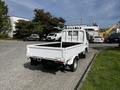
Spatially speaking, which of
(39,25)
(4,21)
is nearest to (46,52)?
(39,25)

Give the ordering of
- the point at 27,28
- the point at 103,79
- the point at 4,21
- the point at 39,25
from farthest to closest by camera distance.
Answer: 1. the point at 4,21
2. the point at 27,28
3. the point at 39,25
4. the point at 103,79

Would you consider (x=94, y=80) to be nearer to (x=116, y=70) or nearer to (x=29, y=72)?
(x=116, y=70)

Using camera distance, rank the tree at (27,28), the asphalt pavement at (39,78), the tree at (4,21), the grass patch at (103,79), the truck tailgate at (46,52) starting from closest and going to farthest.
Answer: the grass patch at (103,79)
the asphalt pavement at (39,78)
the truck tailgate at (46,52)
the tree at (27,28)
the tree at (4,21)

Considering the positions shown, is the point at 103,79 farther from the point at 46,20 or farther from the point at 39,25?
the point at 46,20

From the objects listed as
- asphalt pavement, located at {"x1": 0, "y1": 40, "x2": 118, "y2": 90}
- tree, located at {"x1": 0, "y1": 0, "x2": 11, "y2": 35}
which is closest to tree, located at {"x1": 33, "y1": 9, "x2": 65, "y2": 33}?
tree, located at {"x1": 0, "y1": 0, "x2": 11, "y2": 35}

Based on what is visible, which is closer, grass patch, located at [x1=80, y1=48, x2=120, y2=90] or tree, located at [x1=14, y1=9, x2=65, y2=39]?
grass patch, located at [x1=80, y1=48, x2=120, y2=90]

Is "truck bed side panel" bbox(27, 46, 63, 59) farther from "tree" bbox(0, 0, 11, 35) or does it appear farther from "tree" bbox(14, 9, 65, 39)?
"tree" bbox(0, 0, 11, 35)

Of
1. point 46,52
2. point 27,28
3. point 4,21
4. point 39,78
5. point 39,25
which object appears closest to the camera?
point 39,78

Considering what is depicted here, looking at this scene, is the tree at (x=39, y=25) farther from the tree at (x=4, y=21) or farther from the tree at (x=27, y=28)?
the tree at (x=4, y=21)

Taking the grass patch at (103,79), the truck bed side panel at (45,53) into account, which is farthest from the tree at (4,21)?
the grass patch at (103,79)

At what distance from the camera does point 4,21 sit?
5062 cm

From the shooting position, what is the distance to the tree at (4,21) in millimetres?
50325

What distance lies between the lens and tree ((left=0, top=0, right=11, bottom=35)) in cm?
5033

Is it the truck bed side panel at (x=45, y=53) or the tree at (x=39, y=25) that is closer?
the truck bed side panel at (x=45, y=53)
